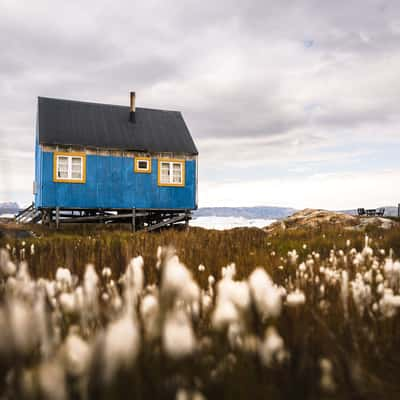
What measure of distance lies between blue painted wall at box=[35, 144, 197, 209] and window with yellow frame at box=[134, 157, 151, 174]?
228 mm

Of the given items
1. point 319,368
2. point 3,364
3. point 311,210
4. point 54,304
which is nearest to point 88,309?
point 54,304

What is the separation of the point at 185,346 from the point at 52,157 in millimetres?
21968

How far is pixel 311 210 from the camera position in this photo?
27281 millimetres

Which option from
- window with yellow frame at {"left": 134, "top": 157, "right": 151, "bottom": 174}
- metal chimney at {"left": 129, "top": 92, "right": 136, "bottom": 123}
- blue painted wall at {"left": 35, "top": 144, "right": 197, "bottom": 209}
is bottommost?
blue painted wall at {"left": 35, "top": 144, "right": 197, "bottom": 209}

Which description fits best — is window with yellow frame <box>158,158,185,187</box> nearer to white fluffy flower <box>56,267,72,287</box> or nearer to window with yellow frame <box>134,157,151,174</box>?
→ window with yellow frame <box>134,157,151,174</box>

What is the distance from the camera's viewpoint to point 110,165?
23188 millimetres

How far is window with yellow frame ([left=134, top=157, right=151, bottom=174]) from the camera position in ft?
78.0

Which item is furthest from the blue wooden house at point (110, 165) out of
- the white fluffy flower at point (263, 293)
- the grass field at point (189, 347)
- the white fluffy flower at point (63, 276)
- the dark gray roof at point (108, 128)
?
the white fluffy flower at point (263, 293)

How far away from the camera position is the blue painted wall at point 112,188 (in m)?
21.9

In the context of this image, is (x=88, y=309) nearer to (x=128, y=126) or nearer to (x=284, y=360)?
(x=284, y=360)

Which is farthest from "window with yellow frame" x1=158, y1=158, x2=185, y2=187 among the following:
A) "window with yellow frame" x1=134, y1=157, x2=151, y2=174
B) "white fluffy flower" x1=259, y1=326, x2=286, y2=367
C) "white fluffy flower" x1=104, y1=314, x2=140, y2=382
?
"white fluffy flower" x1=104, y1=314, x2=140, y2=382

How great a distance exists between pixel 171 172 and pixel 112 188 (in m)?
3.58

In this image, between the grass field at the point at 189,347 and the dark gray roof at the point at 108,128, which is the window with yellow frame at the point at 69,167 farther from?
the grass field at the point at 189,347

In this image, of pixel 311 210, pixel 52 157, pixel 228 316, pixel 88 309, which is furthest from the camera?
pixel 311 210
